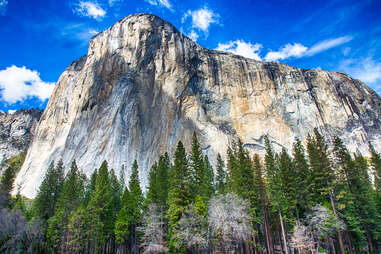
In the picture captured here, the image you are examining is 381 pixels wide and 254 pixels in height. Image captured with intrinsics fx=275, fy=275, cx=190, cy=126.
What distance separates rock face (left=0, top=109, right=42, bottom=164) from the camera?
422 feet

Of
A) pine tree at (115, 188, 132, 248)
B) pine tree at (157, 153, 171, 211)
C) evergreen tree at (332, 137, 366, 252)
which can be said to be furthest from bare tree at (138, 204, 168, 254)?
evergreen tree at (332, 137, 366, 252)

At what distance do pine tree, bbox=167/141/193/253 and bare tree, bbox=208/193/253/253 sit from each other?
339 centimetres

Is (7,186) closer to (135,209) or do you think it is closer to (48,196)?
(48,196)

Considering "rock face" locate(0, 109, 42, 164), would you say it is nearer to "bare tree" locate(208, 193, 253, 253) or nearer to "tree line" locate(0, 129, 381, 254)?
"tree line" locate(0, 129, 381, 254)

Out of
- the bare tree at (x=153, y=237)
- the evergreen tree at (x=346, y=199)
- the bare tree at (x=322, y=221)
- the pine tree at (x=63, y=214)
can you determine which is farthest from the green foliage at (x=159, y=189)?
the evergreen tree at (x=346, y=199)

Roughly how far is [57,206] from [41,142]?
56528 mm

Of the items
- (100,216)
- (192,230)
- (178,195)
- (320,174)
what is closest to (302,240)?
(320,174)

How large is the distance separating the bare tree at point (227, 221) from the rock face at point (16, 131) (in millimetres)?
123387

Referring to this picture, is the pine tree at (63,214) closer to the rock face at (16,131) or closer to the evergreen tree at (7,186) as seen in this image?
the evergreen tree at (7,186)

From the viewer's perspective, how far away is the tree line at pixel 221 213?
3106 centimetres

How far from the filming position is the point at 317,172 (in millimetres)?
36500

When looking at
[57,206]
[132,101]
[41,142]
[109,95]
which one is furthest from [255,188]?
[41,142]

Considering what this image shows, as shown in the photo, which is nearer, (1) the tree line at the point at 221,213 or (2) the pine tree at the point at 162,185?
(1) the tree line at the point at 221,213

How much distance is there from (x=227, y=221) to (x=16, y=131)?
148 m
